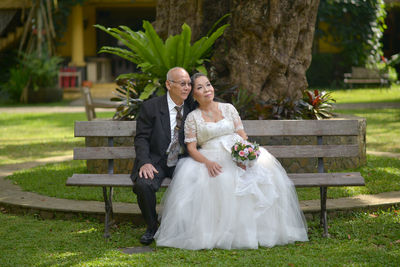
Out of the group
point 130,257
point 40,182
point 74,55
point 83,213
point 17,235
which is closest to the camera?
point 130,257

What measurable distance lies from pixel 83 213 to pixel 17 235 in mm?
682

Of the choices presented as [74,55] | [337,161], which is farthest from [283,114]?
[74,55]

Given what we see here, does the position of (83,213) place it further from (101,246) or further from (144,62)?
(144,62)

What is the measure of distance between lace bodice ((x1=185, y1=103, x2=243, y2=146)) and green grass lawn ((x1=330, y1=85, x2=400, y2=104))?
37.6 feet

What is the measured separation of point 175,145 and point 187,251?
3.44ft

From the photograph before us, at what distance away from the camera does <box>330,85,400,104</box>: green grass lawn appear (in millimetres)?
16609

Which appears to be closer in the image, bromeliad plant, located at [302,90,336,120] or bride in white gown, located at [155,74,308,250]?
bride in white gown, located at [155,74,308,250]

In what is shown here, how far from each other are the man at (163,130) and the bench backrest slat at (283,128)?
472mm

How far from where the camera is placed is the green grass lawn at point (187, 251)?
13.3 feet

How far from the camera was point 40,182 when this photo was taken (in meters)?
6.79

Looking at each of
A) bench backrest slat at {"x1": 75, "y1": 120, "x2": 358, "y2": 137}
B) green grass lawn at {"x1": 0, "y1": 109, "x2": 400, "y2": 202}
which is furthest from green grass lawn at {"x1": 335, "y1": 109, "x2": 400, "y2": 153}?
bench backrest slat at {"x1": 75, "y1": 120, "x2": 358, "y2": 137}

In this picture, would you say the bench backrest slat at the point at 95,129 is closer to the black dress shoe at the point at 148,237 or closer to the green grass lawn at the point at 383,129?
the black dress shoe at the point at 148,237

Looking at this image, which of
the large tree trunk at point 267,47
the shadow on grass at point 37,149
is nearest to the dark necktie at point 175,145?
the large tree trunk at point 267,47

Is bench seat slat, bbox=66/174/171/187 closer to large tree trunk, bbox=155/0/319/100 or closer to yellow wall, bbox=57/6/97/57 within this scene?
large tree trunk, bbox=155/0/319/100
